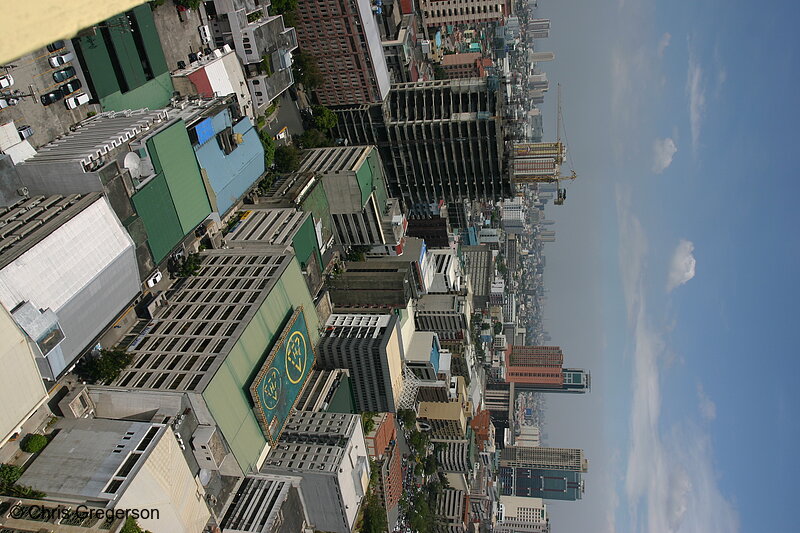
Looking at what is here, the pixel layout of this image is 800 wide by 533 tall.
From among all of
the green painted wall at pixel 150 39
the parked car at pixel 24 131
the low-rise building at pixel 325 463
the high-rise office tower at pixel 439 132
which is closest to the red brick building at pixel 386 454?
the low-rise building at pixel 325 463

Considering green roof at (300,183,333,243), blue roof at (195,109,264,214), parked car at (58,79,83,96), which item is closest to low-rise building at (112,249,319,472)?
blue roof at (195,109,264,214)

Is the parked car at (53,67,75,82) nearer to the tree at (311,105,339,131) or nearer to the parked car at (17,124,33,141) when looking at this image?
the parked car at (17,124,33,141)

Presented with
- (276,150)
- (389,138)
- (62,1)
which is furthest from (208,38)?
(62,1)

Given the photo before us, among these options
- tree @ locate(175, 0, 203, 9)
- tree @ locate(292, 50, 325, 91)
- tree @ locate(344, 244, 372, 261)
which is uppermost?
tree @ locate(175, 0, 203, 9)

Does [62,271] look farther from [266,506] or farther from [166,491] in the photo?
[266,506]

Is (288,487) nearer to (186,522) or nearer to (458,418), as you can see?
(186,522)

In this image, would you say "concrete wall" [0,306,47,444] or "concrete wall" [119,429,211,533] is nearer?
"concrete wall" [0,306,47,444]
